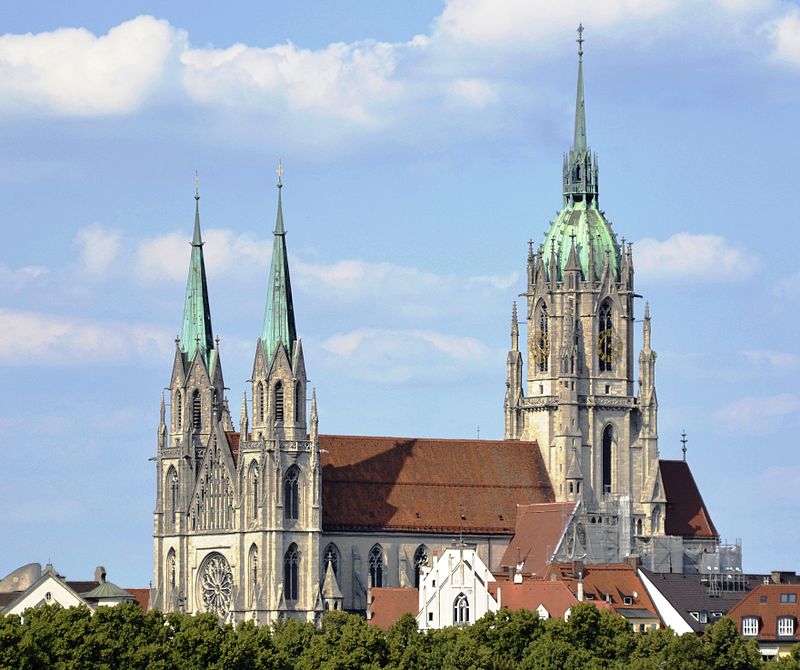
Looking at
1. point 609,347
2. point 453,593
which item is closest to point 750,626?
point 453,593

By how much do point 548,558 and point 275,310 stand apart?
20231 millimetres

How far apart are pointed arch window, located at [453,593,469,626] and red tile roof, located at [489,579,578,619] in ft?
5.42

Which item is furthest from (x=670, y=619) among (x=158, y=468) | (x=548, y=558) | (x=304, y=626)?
(x=158, y=468)

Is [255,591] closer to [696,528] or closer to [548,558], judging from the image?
[548,558]

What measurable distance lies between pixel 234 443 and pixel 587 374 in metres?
20.5

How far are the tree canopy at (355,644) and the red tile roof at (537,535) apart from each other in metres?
21.8

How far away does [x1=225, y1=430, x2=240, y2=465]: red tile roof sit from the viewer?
589ft

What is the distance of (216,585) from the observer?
7067 inches

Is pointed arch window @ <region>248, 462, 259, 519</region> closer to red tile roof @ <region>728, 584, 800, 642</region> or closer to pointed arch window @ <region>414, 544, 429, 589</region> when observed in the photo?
pointed arch window @ <region>414, 544, 429, 589</region>

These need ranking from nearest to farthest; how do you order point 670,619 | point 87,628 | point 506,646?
point 87,628 → point 506,646 → point 670,619

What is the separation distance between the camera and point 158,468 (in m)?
184

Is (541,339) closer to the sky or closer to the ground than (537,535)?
closer to the sky

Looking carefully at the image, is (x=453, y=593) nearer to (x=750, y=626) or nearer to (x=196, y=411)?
(x=750, y=626)

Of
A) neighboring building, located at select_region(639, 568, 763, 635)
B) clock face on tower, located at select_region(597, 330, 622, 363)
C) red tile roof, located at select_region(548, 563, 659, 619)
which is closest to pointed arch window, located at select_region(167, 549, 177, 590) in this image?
red tile roof, located at select_region(548, 563, 659, 619)
